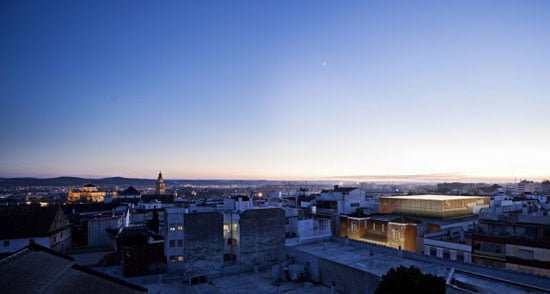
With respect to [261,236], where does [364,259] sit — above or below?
below

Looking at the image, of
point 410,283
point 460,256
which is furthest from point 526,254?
point 410,283

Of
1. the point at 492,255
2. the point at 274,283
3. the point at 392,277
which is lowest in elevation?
the point at 274,283

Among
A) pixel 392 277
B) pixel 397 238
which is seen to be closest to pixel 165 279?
pixel 392 277

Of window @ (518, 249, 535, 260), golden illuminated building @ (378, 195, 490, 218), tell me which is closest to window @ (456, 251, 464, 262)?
window @ (518, 249, 535, 260)

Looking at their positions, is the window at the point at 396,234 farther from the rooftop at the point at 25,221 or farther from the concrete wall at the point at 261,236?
the rooftop at the point at 25,221

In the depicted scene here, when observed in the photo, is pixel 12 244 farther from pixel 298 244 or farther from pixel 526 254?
pixel 526 254

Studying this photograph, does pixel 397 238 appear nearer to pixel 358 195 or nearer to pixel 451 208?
pixel 451 208

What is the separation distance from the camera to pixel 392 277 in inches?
857

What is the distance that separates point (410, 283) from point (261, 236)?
26.5 m

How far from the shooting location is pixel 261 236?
147ft

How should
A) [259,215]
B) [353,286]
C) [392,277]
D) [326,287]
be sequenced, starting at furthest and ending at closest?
[259,215], [326,287], [353,286], [392,277]

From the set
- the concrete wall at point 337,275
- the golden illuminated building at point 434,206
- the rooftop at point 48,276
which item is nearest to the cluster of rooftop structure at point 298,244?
the concrete wall at point 337,275

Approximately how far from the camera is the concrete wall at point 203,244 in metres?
40.3

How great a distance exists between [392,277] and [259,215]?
82.3 feet
